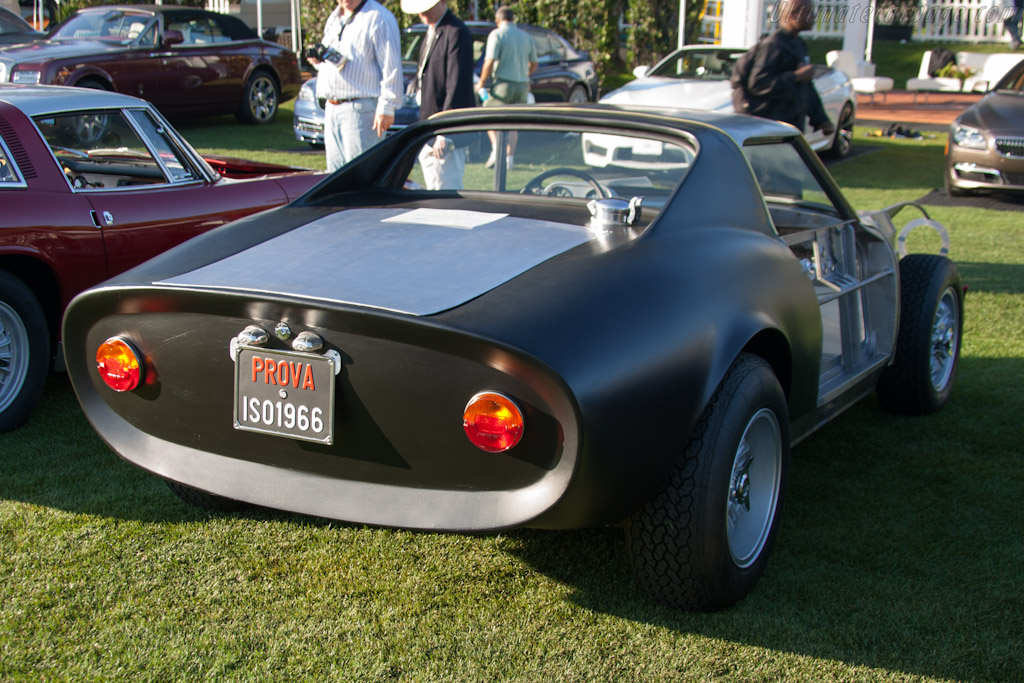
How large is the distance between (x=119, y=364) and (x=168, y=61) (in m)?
11.7

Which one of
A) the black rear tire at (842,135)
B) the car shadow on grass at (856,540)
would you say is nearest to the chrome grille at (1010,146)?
the black rear tire at (842,135)

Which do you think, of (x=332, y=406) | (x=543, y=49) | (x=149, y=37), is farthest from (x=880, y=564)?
(x=149, y=37)

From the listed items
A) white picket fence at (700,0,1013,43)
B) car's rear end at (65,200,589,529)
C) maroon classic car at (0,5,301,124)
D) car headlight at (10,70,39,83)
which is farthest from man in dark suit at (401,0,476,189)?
white picket fence at (700,0,1013,43)

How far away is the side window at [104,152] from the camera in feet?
15.3

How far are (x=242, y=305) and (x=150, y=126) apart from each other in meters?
2.76

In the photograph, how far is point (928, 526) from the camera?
11.1 ft

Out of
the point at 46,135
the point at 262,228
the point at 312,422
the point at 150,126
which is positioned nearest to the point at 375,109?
the point at 150,126

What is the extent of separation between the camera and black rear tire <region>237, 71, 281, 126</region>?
47.9 feet

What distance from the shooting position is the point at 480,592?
9.58 feet

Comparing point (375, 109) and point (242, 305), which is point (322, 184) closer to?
point (242, 305)

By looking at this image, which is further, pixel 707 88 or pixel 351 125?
pixel 707 88

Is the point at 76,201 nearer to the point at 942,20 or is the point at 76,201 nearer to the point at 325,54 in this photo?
the point at 325,54

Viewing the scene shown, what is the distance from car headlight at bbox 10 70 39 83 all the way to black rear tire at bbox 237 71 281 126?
11.3ft

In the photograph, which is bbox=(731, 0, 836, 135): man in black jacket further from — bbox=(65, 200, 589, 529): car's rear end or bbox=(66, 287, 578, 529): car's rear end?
→ bbox=(66, 287, 578, 529): car's rear end
